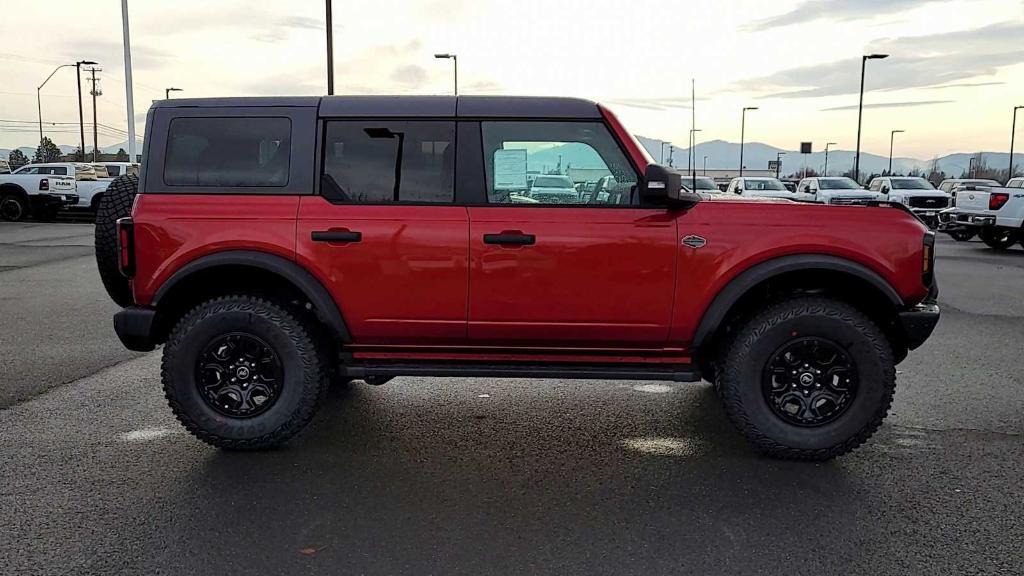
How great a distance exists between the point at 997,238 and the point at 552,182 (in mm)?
17277

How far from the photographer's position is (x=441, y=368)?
446 cm

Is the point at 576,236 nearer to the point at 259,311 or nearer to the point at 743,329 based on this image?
the point at 743,329

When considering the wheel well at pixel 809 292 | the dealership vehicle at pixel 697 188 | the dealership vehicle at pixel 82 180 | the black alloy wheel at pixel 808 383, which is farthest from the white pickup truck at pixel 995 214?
the dealership vehicle at pixel 82 180

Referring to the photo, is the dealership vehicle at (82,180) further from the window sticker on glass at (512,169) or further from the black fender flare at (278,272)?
the window sticker on glass at (512,169)

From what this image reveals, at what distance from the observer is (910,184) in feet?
91.5

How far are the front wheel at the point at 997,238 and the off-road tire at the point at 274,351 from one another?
690 inches

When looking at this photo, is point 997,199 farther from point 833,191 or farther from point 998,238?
point 833,191

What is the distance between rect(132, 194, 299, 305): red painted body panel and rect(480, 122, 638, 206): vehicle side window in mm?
1129

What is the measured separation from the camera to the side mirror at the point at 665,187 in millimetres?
4070

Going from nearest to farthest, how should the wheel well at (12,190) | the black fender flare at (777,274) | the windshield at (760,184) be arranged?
the black fender flare at (777,274) < the wheel well at (12,190) < the windshield at (760,184)

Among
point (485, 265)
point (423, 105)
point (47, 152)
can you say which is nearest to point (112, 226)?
point (423, 105)

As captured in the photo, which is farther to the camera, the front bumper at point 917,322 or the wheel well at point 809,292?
the wheel well at point 809,292

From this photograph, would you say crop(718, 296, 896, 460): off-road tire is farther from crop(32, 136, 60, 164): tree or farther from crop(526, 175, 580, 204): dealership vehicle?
crop(32, 136, 60, 164): tree

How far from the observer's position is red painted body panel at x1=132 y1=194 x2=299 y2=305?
4.33 m
